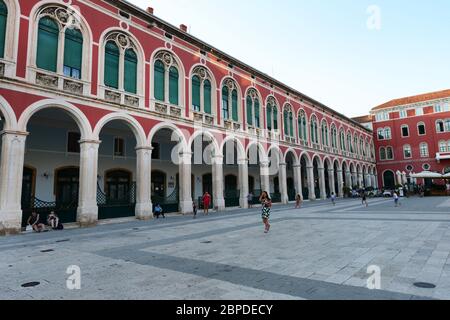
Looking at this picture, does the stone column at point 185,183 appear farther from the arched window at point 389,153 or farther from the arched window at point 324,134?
the arched window at point 389,153

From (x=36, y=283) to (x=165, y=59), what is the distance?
16.6 m

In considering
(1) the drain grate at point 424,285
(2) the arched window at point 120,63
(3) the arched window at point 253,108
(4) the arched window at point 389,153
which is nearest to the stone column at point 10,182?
(2) the arched window at point 120,63

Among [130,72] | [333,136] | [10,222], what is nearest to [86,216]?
[10,222]

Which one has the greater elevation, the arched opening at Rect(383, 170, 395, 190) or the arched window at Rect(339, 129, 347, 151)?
the arched window at Rect(339, 129, 347, 151)

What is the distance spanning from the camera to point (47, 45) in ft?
44.7

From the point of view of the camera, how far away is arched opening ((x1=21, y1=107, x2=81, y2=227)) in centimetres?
1627

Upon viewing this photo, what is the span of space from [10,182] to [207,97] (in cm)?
1395

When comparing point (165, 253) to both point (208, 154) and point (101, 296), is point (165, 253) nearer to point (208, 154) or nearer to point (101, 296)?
point (101, 296)

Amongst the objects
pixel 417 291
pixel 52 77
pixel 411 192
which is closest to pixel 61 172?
pixel 52 77

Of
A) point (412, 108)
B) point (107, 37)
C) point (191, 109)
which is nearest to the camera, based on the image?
point (107, 37)

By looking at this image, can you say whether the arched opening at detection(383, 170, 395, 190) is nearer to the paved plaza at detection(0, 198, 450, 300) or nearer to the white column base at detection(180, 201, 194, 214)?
the white column base at detection(180, 201, 194, 214)

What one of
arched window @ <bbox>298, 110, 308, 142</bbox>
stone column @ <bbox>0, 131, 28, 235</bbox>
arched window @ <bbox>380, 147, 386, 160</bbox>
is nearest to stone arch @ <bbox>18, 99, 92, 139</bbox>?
stone column @ <bbox>0, 131, 28, 235</bbox>

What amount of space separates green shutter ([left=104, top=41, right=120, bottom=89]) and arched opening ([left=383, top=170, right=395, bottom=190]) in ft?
170
